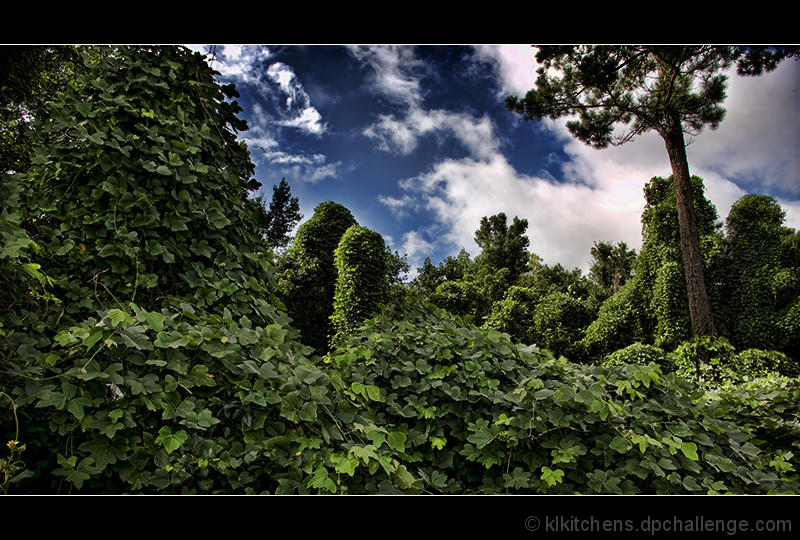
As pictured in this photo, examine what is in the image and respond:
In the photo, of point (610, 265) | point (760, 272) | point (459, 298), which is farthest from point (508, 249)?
point (760, 272)

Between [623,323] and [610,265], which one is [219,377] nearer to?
[623,323]

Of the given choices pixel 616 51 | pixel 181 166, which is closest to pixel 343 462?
pixel 181 166

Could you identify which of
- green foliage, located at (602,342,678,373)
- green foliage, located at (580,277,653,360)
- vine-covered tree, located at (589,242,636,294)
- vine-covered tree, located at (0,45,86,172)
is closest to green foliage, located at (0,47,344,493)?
vine-covered tree, located at (0,45,86,172)

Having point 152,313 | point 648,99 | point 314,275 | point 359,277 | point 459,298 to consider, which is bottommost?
point 152,313

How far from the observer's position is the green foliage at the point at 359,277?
8.23 m

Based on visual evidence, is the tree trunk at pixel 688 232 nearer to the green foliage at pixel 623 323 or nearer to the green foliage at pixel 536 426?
the green foliage at pixel 623 323

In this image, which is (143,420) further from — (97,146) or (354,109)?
(354,109)

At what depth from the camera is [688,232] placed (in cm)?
859

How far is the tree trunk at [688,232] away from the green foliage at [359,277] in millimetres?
6679

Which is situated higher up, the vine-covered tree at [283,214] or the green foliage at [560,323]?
the vine-covered tree at [283,214]

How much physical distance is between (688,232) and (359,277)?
731cm

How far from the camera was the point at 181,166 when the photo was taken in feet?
6.17

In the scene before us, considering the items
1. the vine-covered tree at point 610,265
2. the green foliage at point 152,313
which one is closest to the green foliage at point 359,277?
the green foliage at point 152,313
